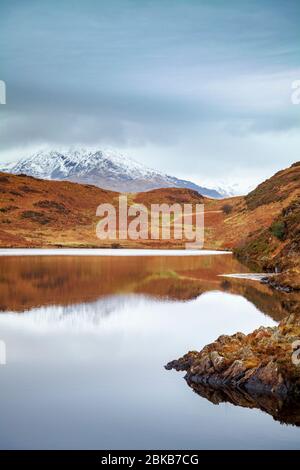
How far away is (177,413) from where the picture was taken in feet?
55.9

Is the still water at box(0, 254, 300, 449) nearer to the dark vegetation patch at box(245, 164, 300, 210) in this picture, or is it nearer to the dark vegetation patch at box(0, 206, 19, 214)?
the dark vegetation patch at box(245, 164, 300, 210)

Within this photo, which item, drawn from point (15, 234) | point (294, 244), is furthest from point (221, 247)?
point (294, 244)

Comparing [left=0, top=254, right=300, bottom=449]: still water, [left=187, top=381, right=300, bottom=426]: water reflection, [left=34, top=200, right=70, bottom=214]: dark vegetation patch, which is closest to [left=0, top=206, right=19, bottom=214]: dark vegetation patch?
[left=34, top=200, right=70, bottom=214]: dark vegetation patch

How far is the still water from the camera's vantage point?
1541 centimetres

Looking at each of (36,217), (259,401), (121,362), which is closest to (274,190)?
(36,217)

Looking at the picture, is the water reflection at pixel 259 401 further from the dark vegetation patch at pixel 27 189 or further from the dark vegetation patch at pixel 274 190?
the dark vegetation patch at pixel 27 189

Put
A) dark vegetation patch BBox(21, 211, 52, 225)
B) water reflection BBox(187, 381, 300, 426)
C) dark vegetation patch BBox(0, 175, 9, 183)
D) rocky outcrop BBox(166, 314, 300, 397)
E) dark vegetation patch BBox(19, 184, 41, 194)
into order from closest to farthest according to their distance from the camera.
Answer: water reflection BBox(187, 381, 300, 426) → rocky outcrop BBox(166, 314, 300, 397) → dark vegetation patch BBox(21, 211, 52, 225) → dark vegetation patch BBox(19, 184, 41, 194) → dark vegetation patch BBox(0, 175, 9, 183)

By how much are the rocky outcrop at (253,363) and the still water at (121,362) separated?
0.88 m

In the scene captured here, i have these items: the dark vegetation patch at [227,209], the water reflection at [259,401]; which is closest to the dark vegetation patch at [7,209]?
the dark vegetation patch at [227,209]

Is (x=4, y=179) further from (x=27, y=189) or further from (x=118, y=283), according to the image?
(x=118, y=283)

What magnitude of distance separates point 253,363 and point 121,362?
211 inches

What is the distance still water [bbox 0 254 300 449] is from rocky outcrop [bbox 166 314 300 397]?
88 centimetres

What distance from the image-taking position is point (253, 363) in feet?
64.5

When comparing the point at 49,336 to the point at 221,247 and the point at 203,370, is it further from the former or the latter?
the point at 221,247
